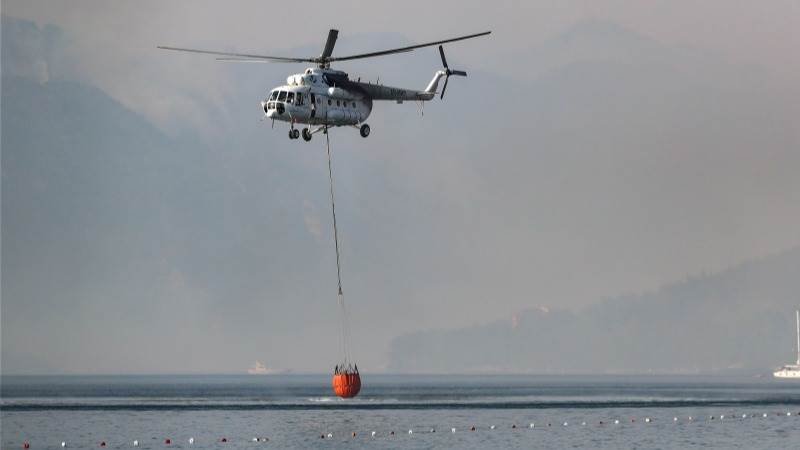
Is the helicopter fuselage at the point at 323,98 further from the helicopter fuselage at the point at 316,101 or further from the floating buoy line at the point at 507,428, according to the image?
the floating buoy line at the point at 507,428

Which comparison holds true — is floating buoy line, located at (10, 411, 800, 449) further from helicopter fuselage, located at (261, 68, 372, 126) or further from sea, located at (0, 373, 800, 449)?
helicopter fuselage, located at (261, 68, 372, 126)

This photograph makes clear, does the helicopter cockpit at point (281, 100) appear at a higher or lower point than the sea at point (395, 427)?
higher

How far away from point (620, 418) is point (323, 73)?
198ft

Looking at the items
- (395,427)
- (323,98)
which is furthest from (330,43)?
(395,427)

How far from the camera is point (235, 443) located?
96.6m

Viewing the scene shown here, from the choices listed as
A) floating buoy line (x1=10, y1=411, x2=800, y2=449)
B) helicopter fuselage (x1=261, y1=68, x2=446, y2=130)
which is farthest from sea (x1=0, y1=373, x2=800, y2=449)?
helicopter fuselage (x1=261, y1=68, x2=446, y2=130)

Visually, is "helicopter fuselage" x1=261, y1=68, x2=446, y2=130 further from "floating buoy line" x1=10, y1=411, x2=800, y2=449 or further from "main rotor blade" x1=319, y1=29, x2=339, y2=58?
"floating buoy line" x1=10, y1=411, x2=800, y2=449

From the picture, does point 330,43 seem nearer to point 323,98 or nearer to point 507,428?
point 323,98

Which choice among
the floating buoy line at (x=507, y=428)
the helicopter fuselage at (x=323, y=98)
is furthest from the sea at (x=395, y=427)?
the helicopter fuselage at (x=323, y=98)

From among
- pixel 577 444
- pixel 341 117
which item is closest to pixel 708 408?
pixel 577 444

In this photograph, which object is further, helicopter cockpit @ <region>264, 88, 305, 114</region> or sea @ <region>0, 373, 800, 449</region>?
sea @ <region>0, 373, 800, 449</region>

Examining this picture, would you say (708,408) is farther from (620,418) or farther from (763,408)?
(620,418)

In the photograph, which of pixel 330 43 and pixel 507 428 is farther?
pixel 507 428

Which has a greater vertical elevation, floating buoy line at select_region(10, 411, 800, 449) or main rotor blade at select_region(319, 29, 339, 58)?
main rotor blade at select_region(319, 29, 339, 58)
